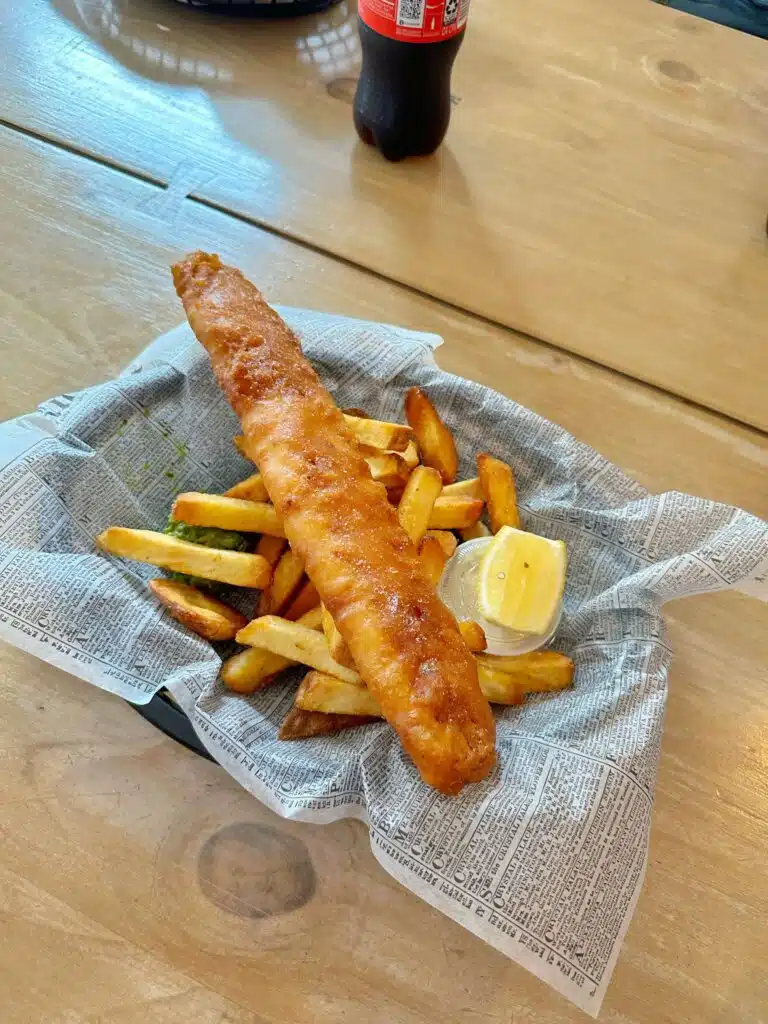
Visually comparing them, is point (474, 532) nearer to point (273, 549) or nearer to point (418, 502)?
point (418, 502)

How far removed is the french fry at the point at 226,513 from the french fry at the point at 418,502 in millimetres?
168

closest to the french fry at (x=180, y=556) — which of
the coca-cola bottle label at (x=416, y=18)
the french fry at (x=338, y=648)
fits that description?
the french fry at (x=338, y=648)

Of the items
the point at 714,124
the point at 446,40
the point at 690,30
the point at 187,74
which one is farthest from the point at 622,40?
the point at 187,74

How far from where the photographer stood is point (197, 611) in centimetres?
104

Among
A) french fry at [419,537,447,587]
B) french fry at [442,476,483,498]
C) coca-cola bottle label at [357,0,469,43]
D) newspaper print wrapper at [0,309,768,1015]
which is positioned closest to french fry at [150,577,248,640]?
newspaper print wrapper at [0,309,768,1015]

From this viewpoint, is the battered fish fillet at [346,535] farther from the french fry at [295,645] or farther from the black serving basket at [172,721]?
the black serving basket at [172,721]

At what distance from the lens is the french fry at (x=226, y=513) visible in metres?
1.07

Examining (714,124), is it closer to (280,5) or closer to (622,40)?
(622,40)

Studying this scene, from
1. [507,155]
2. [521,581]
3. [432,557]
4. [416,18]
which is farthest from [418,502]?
[507,155]

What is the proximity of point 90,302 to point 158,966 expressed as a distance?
3.67 feet

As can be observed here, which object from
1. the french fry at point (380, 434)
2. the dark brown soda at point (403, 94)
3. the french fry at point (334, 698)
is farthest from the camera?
the dark brown soda at point (403, 94)

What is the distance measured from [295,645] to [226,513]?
0.69 ft

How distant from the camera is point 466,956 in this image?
934mm

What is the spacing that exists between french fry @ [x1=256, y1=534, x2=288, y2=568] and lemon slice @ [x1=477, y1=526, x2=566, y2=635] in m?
0.28
